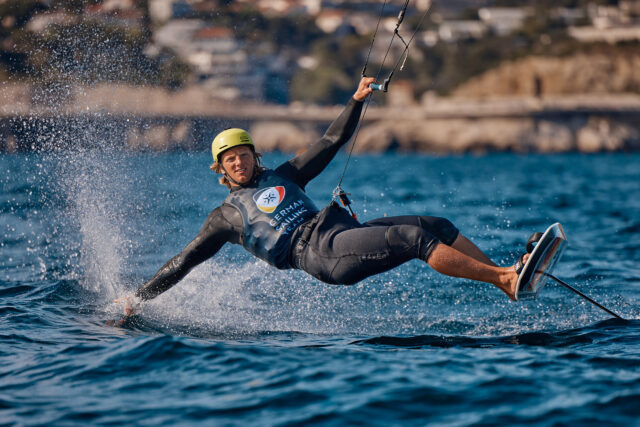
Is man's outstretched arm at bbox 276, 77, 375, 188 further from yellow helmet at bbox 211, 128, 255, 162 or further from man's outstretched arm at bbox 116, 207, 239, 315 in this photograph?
man's outstretched arm at bbox 116, 207, 239, 315

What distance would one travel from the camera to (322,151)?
7.60 meters

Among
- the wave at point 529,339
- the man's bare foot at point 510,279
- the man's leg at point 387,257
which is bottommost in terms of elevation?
the wave at point 529,339

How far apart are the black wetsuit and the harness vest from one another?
7 cm

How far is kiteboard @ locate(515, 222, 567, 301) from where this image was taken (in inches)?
240

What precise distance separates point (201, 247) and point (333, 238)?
1.26m

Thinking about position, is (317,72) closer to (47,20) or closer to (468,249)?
(47,20)

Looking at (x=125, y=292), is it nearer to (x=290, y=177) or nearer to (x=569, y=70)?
(x=290, y=177)

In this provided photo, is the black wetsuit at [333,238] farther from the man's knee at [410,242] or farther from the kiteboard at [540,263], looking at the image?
the kiteboard at [540,263]

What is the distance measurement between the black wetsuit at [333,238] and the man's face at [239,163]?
0.20 meters

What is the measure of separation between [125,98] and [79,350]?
1398 centimetres

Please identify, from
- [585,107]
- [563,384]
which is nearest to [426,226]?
[563,384]

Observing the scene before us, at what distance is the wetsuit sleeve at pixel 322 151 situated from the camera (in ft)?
24.8

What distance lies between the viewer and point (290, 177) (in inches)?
297

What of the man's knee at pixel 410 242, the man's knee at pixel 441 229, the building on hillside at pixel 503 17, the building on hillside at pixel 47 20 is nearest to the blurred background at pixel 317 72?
the building on hillside at pixel 47 20
